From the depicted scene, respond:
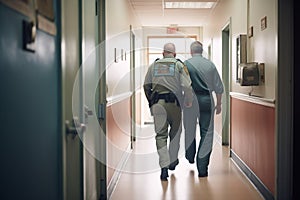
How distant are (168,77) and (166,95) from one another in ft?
0.63

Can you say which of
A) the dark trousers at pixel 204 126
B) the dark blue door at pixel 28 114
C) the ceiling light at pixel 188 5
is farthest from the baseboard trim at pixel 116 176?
the ceiling light at pixel 188 5

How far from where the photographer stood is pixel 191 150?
195 inches

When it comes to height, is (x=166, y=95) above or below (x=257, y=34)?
below

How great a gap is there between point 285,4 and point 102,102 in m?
1.60

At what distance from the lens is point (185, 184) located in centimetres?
407

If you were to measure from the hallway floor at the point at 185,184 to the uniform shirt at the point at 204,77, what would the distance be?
3.18ft

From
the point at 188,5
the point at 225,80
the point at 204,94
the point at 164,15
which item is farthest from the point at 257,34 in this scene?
the point at 164,15

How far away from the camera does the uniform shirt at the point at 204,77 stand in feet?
14.7

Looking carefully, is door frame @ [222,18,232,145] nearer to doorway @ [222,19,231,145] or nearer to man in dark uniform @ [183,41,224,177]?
A: doorway @ [222,19,231,145]

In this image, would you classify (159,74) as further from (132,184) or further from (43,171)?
(43,171)

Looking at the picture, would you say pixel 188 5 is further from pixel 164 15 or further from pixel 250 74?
pixel 250 74

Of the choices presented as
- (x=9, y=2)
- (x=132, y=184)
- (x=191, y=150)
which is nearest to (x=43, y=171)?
(x=9, y=2)

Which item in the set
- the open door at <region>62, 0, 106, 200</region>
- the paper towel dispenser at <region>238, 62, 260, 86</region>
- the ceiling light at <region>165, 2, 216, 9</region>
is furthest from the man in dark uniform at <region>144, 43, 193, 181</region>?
the ceiling light at <region>165, 2, 216, 9</region>

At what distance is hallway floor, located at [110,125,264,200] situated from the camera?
364cm
